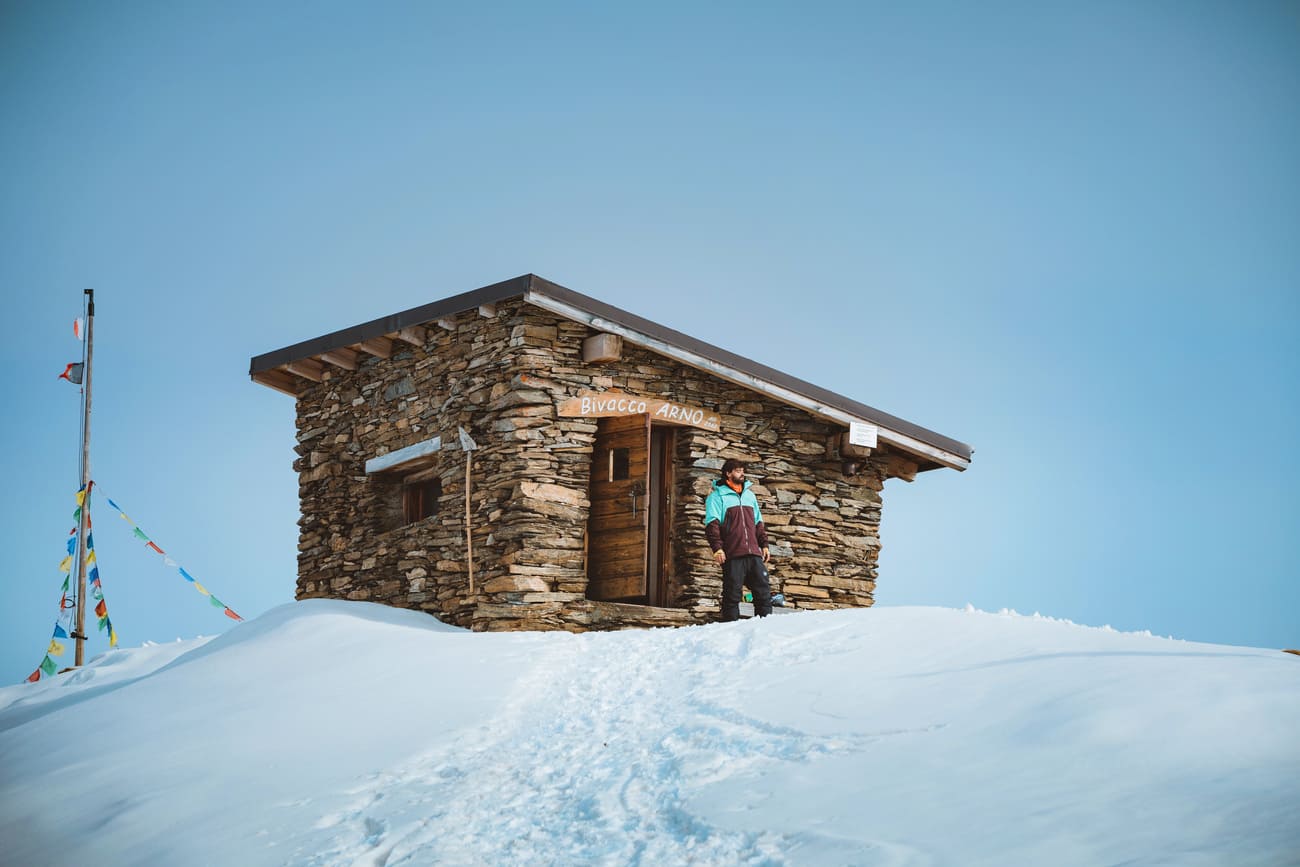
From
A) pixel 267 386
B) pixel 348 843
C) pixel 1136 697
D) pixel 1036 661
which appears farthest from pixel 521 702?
pixel 267 386

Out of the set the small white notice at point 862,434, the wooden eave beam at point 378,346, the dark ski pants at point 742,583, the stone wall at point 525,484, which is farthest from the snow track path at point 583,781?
the wooden eave beam at point 378,346

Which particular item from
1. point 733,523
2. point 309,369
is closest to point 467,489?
point 733,523

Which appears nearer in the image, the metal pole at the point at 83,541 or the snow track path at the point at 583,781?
the snow track path at the point at 583,781

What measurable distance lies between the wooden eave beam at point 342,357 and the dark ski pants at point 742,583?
5.45m

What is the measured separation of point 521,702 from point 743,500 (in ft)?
13.6

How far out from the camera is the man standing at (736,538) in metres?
11.1

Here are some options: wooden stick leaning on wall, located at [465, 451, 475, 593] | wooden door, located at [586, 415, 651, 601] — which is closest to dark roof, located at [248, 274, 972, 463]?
wooden door, located at [586, 415, 651, 601]

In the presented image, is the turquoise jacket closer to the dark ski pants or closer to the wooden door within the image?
the dark ski pants

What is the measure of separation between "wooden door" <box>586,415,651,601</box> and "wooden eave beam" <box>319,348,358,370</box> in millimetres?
3286

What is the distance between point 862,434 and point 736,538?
3.19 m

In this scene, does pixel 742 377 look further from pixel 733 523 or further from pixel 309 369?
pixel 309 369

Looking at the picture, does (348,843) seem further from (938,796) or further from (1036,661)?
(1036,661)

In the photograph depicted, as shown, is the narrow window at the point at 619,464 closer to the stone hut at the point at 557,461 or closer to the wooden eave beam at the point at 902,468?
the stone hut at the point at 557,461

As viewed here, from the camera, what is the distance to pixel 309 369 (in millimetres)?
14508
